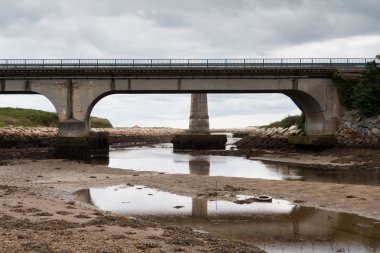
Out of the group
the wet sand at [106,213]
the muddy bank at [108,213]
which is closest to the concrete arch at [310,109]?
the muddy bank at [108,213]

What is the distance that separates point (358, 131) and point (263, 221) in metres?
31.2

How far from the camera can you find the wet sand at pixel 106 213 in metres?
11.7

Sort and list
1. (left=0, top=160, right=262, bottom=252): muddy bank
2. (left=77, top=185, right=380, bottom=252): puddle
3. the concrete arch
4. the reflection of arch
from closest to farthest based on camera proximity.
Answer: (left=0, top=160, right=262, bottom=252): muddy bank → (left=77, top=185, right=380, bottom=252): puddle → the reflection of arch → the concrete arch

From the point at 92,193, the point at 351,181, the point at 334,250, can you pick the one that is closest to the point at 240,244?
the point at 334,250

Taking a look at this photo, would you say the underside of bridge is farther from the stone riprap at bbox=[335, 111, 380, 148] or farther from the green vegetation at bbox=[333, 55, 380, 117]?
the stone riprap at bbox=[335, 111, 380, 148]

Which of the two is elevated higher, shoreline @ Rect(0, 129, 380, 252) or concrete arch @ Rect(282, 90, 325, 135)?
concrete arch @ Rect(282, 90, 325, 135)

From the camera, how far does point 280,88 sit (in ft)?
155

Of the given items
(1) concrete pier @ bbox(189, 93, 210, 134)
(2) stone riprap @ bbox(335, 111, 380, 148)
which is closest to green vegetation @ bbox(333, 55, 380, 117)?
(2) stone riprap @ bbox(335, 111, 380, 148)

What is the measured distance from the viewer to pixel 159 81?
46.9m

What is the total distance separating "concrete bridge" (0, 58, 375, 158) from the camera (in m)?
45.2

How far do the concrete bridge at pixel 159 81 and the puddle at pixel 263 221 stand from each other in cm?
2515

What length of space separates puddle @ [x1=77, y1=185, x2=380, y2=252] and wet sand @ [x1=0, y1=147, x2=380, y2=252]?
0.91m

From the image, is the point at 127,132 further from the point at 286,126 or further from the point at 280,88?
the point at 280,88

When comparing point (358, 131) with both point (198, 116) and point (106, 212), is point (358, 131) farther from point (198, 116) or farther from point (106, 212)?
point (198, 116)
